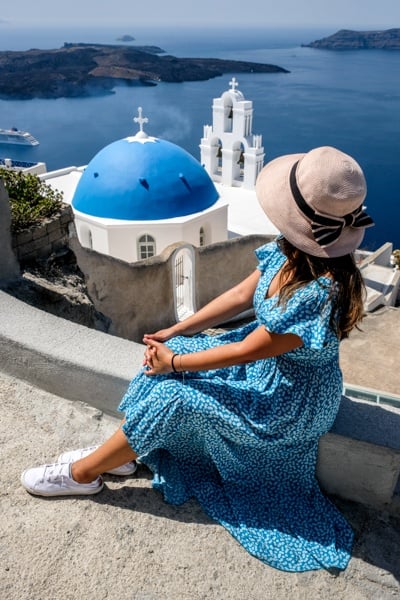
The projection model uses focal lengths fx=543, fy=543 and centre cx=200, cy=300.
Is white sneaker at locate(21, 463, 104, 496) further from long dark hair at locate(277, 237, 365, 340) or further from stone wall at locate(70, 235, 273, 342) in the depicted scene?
stone wall at locate(70, 235, 273, 342)

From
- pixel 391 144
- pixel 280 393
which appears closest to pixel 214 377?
pixel 280 393

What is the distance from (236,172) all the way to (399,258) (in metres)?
6.57

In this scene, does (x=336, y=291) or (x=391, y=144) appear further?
(x=391, y=144)

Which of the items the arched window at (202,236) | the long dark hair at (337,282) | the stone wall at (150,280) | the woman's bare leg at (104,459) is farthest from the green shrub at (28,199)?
the arched window at (202,236)

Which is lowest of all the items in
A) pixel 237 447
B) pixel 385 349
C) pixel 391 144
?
pixel 391 144

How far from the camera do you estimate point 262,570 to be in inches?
78.7

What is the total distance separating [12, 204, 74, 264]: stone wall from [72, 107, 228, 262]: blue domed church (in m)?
7.66

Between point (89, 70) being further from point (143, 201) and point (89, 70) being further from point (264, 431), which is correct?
point (264, 431)

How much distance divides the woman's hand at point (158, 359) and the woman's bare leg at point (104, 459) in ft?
0.94

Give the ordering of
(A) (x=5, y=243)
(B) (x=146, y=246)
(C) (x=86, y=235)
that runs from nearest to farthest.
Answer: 1. (A) (x=5, y=243)
2. (B) (x=146, y=246)
3. (C) (x=86, y=235)

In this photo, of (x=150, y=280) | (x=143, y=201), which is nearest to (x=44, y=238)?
(x=150, y=280)

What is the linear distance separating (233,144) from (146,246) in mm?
8059

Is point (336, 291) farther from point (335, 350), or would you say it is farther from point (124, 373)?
point (124, 373)

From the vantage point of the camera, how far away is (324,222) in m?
1.77
